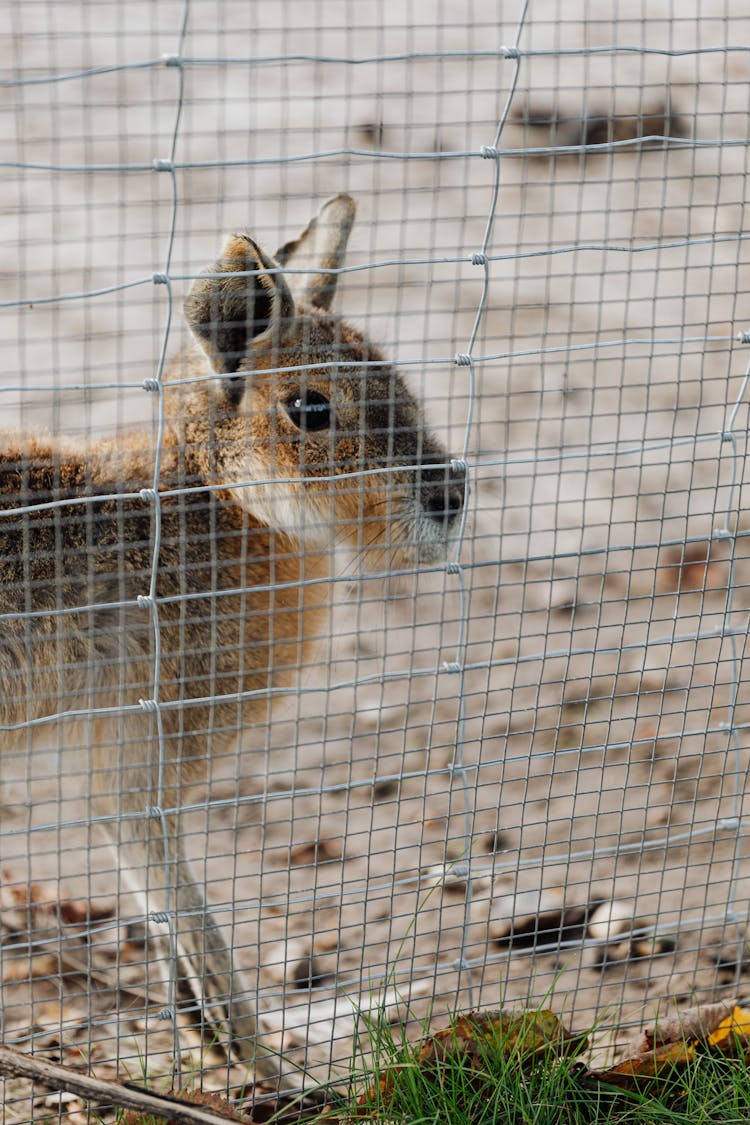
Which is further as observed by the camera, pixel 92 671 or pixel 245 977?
pixel 245 977

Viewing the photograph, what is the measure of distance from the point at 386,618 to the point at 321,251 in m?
1.43

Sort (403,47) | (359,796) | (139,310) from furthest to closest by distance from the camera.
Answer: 1. (403,47)
2. (139,310)
3. (359,796)

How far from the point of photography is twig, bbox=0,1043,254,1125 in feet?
8.19

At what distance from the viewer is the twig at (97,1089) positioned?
2.50 meters

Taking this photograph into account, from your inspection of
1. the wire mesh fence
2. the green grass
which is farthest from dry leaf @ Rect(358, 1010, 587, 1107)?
the wire mesh fence

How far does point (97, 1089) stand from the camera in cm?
249

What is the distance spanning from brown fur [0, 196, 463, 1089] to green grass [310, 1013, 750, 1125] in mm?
435

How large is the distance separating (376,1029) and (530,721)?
2.03 m

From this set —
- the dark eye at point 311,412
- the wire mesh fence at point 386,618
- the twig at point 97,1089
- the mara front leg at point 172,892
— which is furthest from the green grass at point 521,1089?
the dark eye at point 311,412

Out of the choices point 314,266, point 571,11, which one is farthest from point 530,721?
point 571,11

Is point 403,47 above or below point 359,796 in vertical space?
above

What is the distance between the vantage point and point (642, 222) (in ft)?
24.0

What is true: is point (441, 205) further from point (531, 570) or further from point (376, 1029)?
point (376, 1029)

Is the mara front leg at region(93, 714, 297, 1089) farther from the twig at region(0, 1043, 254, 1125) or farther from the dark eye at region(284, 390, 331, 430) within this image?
the dark eye at region(284, 390, 331, 430)
